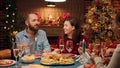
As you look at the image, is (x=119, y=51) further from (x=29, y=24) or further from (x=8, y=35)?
(x=8, y=35)

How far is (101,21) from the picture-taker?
3.80 metres

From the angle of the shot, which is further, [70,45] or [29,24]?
[29,24]

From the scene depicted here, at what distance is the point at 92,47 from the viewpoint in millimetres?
3154

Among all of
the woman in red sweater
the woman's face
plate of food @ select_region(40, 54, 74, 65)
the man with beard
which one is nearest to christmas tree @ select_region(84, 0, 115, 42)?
the woman in red sweater

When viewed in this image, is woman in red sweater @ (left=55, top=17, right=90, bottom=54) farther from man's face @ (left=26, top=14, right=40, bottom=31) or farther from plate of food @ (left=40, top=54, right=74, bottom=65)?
plate of food @ (left=40, top=54, right=74, bottom=65)

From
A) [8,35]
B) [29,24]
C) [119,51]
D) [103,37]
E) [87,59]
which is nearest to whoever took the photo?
[119,51]

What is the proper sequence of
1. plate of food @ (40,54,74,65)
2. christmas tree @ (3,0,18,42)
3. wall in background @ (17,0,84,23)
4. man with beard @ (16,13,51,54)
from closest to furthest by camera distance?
1. plate of food @ (40,54,74,65)
2. man with beard @ (16,13,51,54)
3. christmas tree @ (3,0,18,42)
4. wall in background @ (17,0,84,23)

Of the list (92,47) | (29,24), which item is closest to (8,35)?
(29,24)

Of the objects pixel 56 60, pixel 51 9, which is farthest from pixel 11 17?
pixel 56 60

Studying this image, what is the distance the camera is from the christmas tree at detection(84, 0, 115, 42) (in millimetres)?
3812

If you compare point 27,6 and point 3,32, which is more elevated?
point 27,6

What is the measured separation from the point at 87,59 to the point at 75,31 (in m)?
1.28

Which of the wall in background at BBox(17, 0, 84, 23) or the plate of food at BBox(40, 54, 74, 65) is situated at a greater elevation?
the wall in background at BBox(17, 0, 84, 23)

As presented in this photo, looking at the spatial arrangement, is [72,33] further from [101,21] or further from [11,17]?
[11,17]
